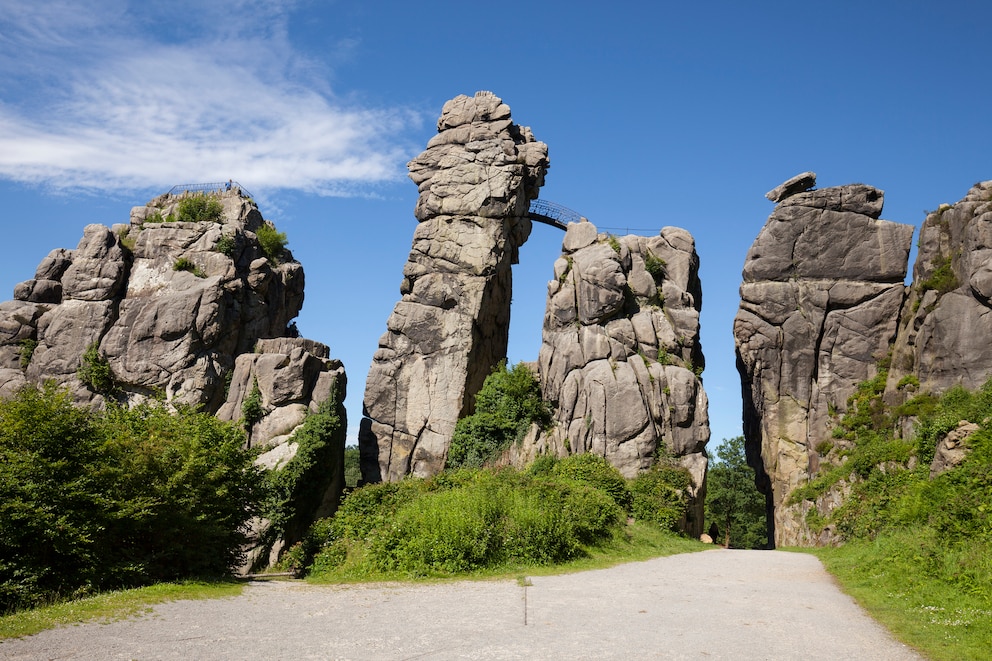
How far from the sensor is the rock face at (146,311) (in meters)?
41.2

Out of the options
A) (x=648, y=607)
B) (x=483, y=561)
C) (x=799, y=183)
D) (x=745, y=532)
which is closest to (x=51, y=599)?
(x=483, y=561)

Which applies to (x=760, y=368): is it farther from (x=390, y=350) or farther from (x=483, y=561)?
(x=483, y=561)

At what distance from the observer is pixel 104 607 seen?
12445mm

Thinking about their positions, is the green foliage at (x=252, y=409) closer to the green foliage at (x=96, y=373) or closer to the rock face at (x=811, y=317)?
the green foliage at (x=96, y=373)

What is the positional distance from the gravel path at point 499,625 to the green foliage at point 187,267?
30.0 m

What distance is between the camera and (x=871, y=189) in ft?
135

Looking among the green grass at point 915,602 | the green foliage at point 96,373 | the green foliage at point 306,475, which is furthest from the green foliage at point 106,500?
the green foliage at point 96,373

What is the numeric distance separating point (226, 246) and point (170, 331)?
19.4ft

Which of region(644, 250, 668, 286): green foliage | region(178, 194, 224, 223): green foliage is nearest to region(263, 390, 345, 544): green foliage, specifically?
region(178, 194, 224, 223): green foliage

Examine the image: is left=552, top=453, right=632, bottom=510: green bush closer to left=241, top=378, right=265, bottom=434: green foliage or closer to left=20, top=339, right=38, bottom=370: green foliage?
left=241, top=378, right=265, bottom=434: green foliage

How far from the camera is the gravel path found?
9.81m

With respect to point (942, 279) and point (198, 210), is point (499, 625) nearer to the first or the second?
point (942, 279)

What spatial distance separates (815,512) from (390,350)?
21862 mm

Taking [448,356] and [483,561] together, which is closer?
[483,561]
